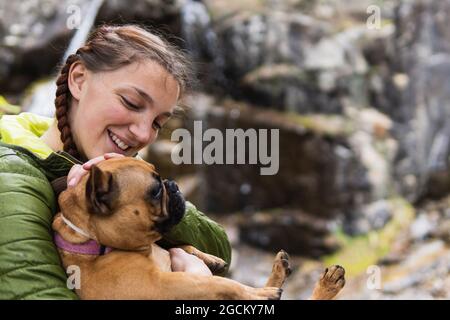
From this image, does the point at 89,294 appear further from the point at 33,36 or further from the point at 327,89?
the point at 327,89

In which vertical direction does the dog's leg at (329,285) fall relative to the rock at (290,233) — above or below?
above

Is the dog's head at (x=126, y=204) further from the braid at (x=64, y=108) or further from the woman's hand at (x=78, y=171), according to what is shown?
the braid at (x=64, y=108)

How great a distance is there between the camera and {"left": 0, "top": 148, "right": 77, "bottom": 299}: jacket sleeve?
134 centimetres

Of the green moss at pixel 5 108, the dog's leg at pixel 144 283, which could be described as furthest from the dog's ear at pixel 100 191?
the green moss at pixel 5 108

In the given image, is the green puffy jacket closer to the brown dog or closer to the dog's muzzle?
the brown dog

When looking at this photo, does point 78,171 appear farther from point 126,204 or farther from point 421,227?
point 421,227

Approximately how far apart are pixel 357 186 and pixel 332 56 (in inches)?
92.7

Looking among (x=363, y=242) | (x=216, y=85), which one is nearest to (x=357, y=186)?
(x=363, y=242)

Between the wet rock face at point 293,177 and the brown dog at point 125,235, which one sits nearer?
the brown dog at point 125,235

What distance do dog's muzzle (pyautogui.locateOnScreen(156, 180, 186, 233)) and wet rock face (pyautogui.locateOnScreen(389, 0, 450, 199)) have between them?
344 inches

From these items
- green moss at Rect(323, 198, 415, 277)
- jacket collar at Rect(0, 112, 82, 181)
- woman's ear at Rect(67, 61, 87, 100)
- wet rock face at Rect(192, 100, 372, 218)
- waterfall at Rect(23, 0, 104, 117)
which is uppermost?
waterfall at Rect(23, 0, 104, 117)

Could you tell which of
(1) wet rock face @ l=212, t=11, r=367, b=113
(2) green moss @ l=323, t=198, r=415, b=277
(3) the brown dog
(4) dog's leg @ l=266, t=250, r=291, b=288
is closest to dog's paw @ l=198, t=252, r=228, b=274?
(4) dog's leg @ l=266, t=250, r=291, b=288

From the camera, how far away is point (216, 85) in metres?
10.3

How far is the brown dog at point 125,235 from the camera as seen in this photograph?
1.44 m
